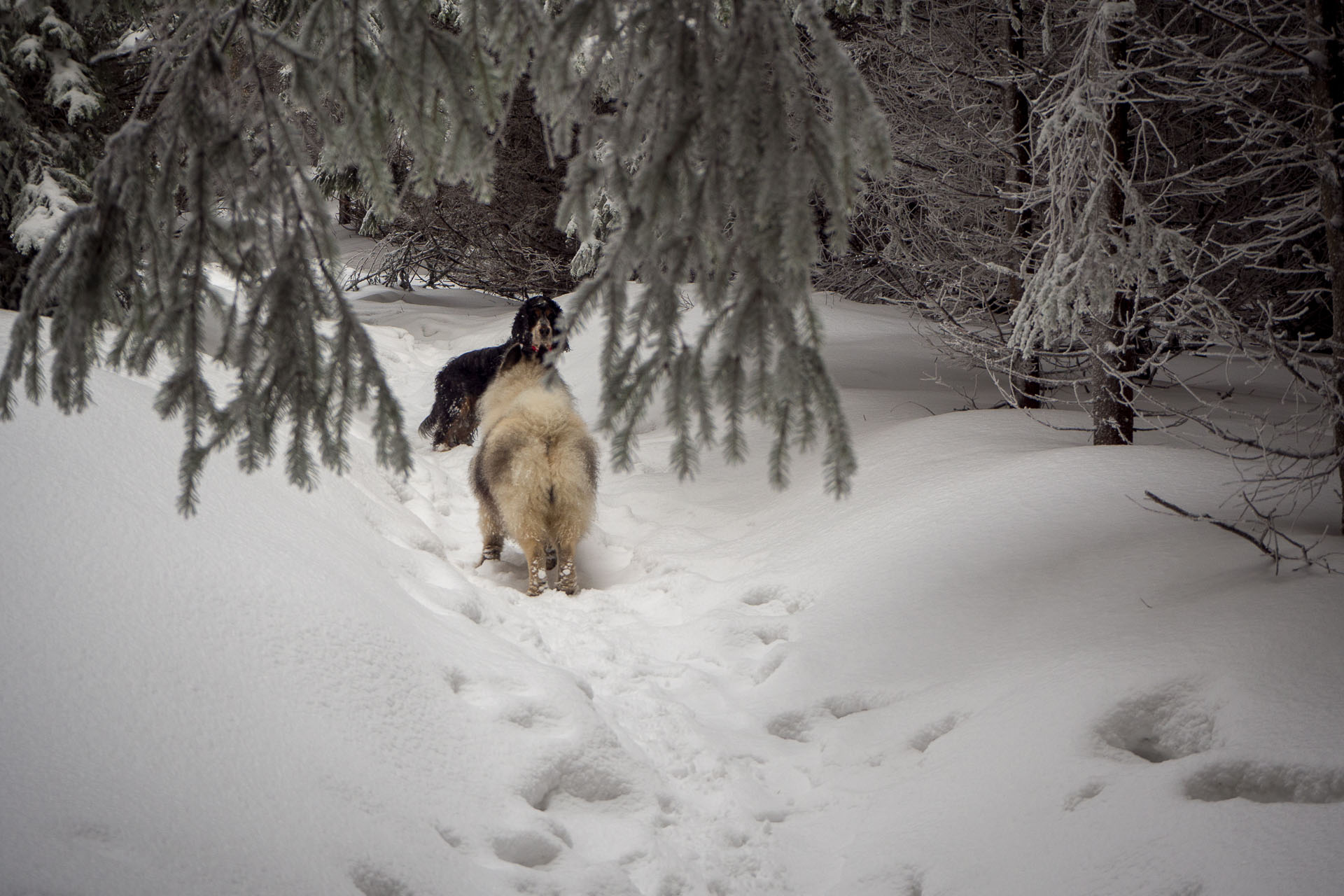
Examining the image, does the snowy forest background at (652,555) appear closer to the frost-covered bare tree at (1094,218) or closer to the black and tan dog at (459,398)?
the frost-covered bare tree at (1094,218)

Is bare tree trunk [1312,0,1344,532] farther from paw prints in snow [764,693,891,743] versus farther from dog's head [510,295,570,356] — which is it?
dog's head [510,295,570,356]

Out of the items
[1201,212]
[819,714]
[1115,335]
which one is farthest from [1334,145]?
[819,714]

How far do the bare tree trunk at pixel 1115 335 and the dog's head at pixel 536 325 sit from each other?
377 cm

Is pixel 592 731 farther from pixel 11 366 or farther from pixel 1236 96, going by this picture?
pixel 1236 96

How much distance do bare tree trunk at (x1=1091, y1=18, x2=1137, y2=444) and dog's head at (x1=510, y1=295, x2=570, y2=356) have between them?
12.4 ft

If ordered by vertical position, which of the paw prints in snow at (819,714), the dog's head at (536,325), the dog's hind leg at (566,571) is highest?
the dog's head at (536,325)

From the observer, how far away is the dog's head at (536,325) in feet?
21.6

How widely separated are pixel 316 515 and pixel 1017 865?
3.55m

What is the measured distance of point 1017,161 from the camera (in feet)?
23.8

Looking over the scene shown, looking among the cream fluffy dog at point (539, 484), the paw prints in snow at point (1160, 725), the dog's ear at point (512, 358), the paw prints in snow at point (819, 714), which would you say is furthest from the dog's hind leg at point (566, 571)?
the paw prints in snow at point (1160, 725)

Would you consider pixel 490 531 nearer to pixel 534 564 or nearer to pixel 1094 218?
pixel 534 564

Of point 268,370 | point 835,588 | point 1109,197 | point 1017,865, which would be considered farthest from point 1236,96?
point 268,370

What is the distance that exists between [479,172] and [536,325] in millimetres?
4167

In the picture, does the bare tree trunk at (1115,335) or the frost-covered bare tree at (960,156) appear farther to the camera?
the frost-covered bare tree at (960,156)
